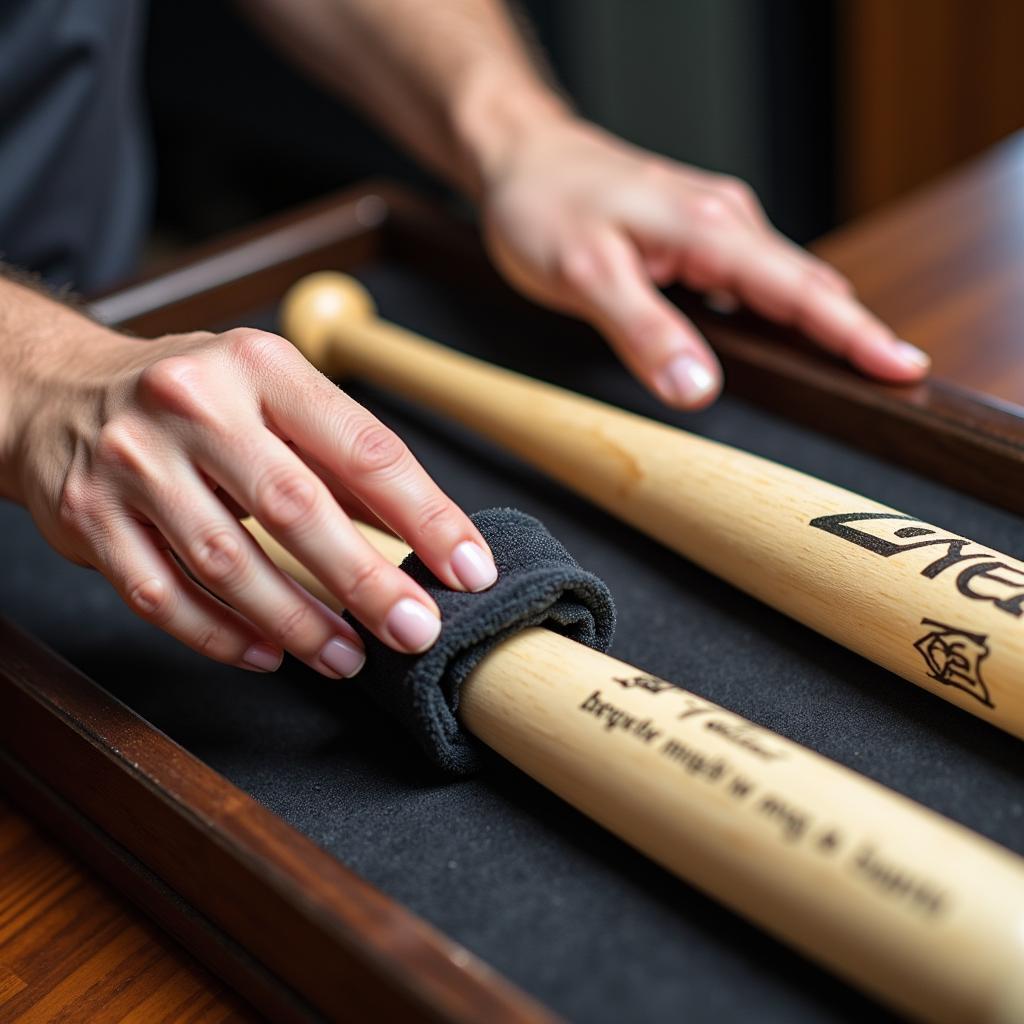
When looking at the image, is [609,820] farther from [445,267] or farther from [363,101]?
[363,101]

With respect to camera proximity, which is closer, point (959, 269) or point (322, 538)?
point (322, 538)

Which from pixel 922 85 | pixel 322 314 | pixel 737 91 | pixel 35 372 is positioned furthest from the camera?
pixel 737 91

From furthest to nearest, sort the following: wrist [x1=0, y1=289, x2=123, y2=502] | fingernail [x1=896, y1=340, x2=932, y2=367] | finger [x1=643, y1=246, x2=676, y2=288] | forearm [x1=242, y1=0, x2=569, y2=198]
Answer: forearm [x1=242, y1=0, x2=569, y2=198]
finger [x1=643, y1=246, x2=676, y2=288]
fingernail [x1=896, y1=340, x2=932, y2=367]
wrist [x1=0, y1=289, x2=123, y2=502]

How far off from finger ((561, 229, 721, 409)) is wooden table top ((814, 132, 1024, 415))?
0.56 ft

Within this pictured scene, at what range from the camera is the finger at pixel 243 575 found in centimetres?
54

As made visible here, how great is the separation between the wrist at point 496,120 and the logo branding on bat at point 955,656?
53 cm

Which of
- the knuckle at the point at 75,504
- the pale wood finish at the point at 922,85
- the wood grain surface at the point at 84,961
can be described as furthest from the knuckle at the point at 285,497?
the pale wood finish at the point at 922,85

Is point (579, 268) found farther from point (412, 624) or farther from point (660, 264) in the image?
point (412, 624)

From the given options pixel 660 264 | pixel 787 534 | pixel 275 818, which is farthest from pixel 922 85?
pixel 275 818

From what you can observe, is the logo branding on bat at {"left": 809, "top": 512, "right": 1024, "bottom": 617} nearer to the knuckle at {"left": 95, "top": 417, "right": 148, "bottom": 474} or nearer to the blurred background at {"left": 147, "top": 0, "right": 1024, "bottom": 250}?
the knuckle at {"left": 95, "top": 417, "right": 148, "bottom": 474}

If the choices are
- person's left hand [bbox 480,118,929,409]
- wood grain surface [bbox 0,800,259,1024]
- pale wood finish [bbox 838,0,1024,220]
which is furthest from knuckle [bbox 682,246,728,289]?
Answer: pale wood finish [bbox 838,0,1024,220]

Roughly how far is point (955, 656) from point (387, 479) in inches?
10.1

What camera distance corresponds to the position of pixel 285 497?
526 mm

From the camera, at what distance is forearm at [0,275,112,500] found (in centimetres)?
63
